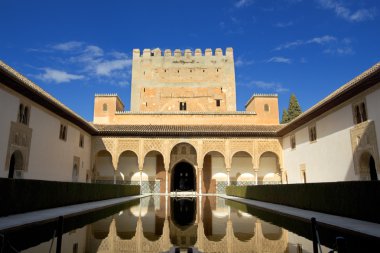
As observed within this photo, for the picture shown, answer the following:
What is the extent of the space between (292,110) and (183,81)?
56.4ft

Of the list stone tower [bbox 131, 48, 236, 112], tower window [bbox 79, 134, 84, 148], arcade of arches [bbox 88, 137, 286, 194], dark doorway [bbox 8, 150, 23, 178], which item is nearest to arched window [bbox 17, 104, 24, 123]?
dark doorway [bbox 8, 150, 23, 178]

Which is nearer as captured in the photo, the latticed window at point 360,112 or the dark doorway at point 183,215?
the dark doorway at point 183,215

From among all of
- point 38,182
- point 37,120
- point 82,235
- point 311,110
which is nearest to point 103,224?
point 82,235

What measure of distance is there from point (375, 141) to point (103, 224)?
33.3 ft

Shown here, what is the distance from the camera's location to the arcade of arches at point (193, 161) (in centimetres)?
2261

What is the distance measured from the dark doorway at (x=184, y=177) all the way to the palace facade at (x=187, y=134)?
0.09 metres

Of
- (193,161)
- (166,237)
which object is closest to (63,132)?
(193,161)

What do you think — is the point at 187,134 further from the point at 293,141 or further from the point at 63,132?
the point at 63,132

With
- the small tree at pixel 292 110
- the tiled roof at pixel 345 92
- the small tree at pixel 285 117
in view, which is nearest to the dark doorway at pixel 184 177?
the tiled roof at pixel 345 92

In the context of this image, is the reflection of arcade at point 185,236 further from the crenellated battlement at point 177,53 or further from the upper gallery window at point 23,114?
the crenellated battlement at point 177,53

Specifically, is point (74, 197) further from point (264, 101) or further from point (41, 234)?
point (264, 101)

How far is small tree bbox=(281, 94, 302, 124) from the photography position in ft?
138

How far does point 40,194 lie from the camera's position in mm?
9945

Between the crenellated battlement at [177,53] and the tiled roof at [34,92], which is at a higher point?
the crenellated battlement at [177,53]
